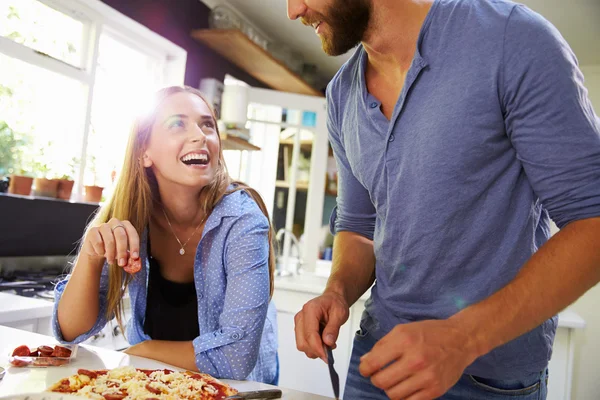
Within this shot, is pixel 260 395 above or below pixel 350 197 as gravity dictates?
below

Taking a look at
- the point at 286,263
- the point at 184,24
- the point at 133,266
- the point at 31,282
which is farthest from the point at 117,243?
the point at 184,24

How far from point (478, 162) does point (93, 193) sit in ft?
8.19

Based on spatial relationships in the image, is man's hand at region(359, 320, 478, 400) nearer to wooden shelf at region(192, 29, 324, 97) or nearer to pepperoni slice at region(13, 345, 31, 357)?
pepperoni slice at region(13, 345, 31, 357)

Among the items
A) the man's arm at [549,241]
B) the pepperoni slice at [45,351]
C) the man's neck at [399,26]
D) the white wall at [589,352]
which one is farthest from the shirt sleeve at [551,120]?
the white wall at [589,352]

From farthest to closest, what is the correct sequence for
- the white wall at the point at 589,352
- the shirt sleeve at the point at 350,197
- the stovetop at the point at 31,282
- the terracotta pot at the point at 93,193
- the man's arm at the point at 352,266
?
the white wall at the point at 589,352 < the terracotta pot at the point at 93,193 < the stovetop at the point at 31,282 < the shirt sleeve at the point at 350,197 < the man's arm at the point at 352,266

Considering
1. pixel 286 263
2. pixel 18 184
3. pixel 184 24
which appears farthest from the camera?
pixel 286 263

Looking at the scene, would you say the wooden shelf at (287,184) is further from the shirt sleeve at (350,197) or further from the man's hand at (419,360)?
the man's hand at (419,360)

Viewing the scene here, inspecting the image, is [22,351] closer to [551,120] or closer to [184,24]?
[551,120]

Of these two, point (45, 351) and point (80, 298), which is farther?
point (80, 298)

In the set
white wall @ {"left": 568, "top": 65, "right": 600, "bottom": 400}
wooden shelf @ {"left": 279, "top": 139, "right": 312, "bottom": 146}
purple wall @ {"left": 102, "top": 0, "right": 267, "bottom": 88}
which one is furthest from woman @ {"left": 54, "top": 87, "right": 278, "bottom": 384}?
white wall @ {"left": 568, "top": 65, "right": 600, "bottom": 400}

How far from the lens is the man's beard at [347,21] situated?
3.24ft

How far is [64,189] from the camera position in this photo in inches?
103

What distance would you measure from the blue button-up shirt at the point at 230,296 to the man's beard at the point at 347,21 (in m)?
0.54

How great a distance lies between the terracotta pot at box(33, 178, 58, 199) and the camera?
2.51 meters
